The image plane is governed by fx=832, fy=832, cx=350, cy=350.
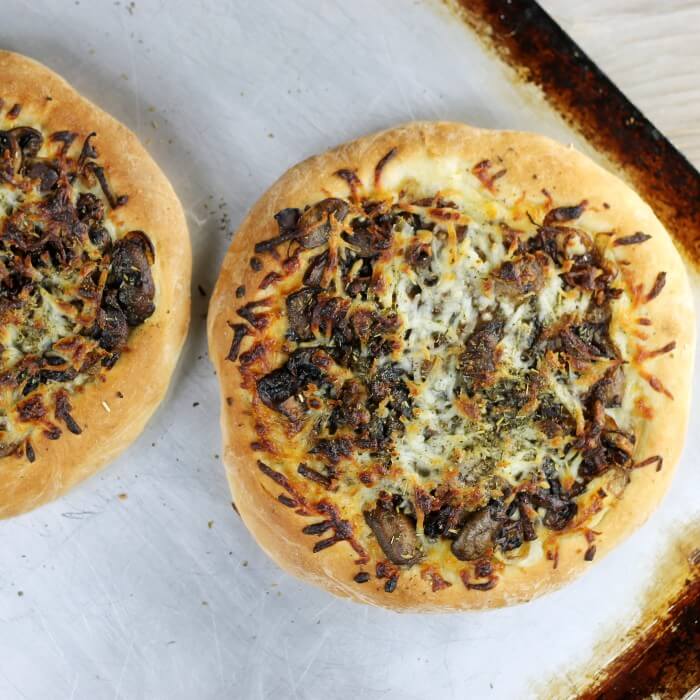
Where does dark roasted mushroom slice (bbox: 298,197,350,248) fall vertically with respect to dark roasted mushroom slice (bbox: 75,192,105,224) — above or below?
above

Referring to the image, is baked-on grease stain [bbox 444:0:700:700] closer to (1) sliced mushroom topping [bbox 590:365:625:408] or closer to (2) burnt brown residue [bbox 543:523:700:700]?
(1) sliced mushroom topping [bbox 590:365:625:408]

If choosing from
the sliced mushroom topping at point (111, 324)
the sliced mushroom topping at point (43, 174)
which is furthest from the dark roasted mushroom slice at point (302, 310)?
the sliced mushroom topping at point (43, 174)

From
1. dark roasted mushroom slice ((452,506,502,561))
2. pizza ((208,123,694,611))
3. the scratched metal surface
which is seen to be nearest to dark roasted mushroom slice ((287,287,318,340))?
pizza ((208,123,694,611))

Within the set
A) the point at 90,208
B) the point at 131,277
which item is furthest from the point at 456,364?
the point at 90,208

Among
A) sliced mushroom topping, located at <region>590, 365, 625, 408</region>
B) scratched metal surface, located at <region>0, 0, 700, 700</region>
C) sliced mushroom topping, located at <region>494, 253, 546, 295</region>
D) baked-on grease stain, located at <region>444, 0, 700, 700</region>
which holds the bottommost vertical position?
scratched metal surface, located at <region>0, 0, 700, 700</region>

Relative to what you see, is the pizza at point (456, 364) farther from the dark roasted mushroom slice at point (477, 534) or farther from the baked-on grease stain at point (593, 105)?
the baked-on grease stain at point (593, 105)

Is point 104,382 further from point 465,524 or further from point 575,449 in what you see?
point 575,449
